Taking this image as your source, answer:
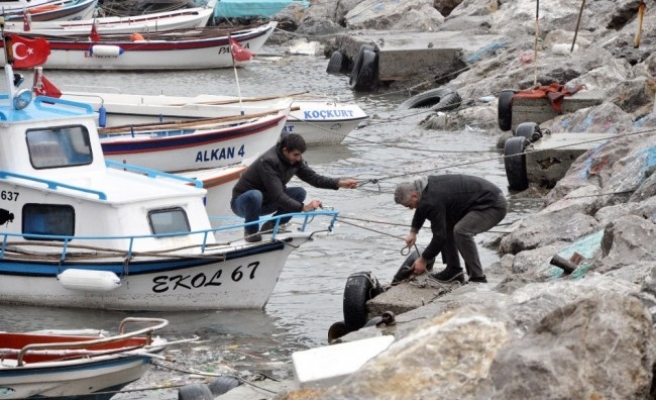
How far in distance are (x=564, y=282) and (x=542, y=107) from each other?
15228 mm

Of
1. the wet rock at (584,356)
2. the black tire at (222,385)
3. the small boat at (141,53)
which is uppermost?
the wet rock at (584,356)

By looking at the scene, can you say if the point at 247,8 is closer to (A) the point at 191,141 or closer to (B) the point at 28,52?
(A) the point at 191,141

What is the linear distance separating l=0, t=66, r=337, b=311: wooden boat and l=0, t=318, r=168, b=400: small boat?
352 cm

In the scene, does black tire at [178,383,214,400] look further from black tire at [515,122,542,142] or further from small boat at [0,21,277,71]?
small boat at [0,21,277,71]

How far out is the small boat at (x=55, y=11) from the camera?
4278cm

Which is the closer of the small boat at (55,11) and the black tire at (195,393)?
the black tire at (195,393)

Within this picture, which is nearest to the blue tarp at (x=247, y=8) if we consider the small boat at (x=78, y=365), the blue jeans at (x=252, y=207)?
the blue jeans at (x=252, y=207)

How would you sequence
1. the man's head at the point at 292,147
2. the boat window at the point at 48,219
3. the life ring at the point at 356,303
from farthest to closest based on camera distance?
the boat window at the point at 48,219
the man's head at the point at 292,147
the life ring at the point at 356,303

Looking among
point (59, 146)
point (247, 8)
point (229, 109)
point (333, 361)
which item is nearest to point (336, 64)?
point (247, 8)

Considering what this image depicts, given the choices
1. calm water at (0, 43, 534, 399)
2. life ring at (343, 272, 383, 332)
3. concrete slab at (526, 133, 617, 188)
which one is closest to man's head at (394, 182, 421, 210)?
life ring at (343, 272, 383, 332)

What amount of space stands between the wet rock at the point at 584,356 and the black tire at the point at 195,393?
12.8 feet

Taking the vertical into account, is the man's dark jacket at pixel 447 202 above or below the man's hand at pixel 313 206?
above

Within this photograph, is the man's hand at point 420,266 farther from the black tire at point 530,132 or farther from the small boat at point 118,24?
the small boat at point 118,24

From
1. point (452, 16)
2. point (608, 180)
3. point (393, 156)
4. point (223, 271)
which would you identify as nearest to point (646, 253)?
point (223, 271)
